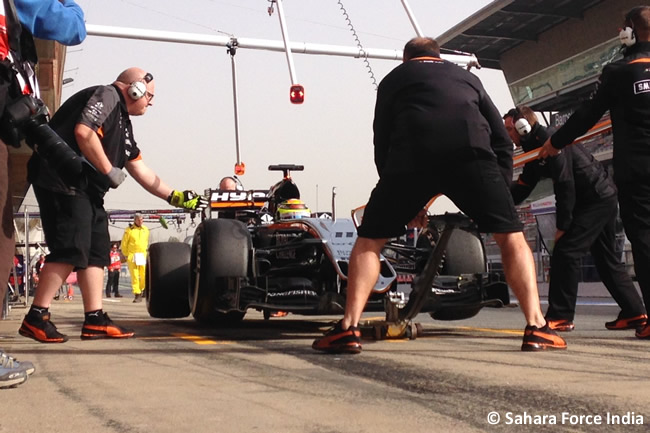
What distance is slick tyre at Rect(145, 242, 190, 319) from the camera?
7.43 metres

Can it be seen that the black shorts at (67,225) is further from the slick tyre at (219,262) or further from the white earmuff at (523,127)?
the white earmuff at (523,127)

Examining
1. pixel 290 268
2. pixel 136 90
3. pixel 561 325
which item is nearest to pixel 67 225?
pixel 136 90

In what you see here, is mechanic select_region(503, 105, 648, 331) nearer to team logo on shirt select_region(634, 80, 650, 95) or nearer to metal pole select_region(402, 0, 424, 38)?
team logo on shirt select_region(634, 80, 650, 95)

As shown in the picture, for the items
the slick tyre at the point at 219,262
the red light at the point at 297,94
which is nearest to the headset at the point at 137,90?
the slick tyre at the point at 219,262

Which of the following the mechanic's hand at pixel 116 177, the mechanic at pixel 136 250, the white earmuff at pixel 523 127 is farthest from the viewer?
the mechanic at pixel 136 250

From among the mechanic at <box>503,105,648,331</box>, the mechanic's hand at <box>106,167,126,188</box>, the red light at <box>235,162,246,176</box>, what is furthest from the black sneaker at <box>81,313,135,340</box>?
the red light at <box>235,162,246,176</box>

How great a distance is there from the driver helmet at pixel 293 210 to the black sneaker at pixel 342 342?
2772 mm

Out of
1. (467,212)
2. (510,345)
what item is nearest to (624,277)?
(510,345)

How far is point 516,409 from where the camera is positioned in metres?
2.79

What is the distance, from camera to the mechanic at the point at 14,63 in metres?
3.42

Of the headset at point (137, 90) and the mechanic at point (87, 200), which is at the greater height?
the headset at point (137, 90)

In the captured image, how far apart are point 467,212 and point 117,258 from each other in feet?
65.7

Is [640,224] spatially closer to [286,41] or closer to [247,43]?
[286,41]

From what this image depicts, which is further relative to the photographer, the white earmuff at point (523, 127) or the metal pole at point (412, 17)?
the metal pole at point (412, 17)
